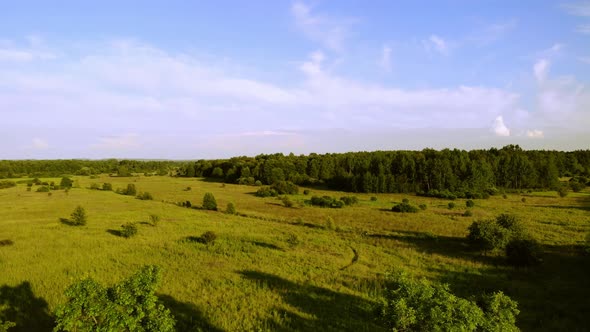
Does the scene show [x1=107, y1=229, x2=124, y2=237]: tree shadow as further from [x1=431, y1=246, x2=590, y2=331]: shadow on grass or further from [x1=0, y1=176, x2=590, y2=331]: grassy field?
[x1=431, y1=246, x2=590, y2=331]: shadow on grass

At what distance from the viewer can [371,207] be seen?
60.6 metres

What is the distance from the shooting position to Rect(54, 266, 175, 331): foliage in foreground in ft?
36.2

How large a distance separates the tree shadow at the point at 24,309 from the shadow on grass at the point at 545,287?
23.3 m

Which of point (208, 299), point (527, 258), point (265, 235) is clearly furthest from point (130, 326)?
point (527, 258)

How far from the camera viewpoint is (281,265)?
25781 millimetres

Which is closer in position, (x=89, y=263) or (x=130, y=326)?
(x=130, y=326)

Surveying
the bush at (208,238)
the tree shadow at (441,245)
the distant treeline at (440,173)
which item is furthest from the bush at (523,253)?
the distant treeline at (440,173)

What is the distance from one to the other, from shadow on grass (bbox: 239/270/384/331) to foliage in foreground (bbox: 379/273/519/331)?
16.4 feet

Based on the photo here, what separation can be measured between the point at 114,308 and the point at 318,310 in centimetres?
1042

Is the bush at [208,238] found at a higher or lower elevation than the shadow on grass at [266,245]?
higher

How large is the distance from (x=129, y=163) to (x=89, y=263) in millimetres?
192449

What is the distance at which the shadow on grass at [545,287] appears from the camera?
55.1ft

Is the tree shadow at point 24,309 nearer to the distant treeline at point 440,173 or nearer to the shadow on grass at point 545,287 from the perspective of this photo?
the shadow on grass at point 545,287

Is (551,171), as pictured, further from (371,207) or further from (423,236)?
(423,236)
